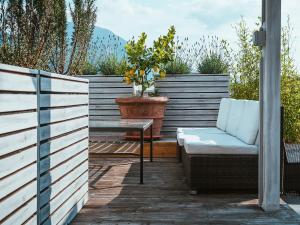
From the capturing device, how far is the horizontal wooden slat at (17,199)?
215cm

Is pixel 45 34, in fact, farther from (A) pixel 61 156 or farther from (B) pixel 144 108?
(A) pixel 61 156

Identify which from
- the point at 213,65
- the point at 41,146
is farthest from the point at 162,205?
the point at 213,65

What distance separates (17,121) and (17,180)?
0.27 meters

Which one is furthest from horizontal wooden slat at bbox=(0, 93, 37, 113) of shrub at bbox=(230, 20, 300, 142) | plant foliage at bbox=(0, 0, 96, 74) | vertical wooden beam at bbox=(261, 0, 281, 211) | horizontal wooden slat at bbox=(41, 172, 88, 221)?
plant foliage at bbox=(0, 0, 96, 74)

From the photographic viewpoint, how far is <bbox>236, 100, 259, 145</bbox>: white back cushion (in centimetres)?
444

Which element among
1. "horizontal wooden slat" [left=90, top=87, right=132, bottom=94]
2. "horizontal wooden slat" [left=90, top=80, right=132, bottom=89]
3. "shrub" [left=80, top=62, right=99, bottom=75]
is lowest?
"horizontal wooden slat" [left=90, top=87, right=132, bottom=94]

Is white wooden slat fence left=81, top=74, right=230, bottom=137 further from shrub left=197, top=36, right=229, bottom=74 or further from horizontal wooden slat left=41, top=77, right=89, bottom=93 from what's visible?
horizontal wooden slat left=41, top=77, right=89, bottom=93

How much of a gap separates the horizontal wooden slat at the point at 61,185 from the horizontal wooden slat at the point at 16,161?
0.34 meters

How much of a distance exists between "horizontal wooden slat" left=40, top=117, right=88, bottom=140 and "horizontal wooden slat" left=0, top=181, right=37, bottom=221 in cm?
32

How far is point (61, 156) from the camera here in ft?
10.6

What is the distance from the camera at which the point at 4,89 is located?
2145mm

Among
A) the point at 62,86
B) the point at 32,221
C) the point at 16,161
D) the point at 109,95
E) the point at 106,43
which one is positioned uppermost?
the point at 106,43

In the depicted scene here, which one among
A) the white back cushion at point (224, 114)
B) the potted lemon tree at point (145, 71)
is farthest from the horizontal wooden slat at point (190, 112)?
the white back cushion at point (224, 114)

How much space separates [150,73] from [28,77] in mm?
5607
